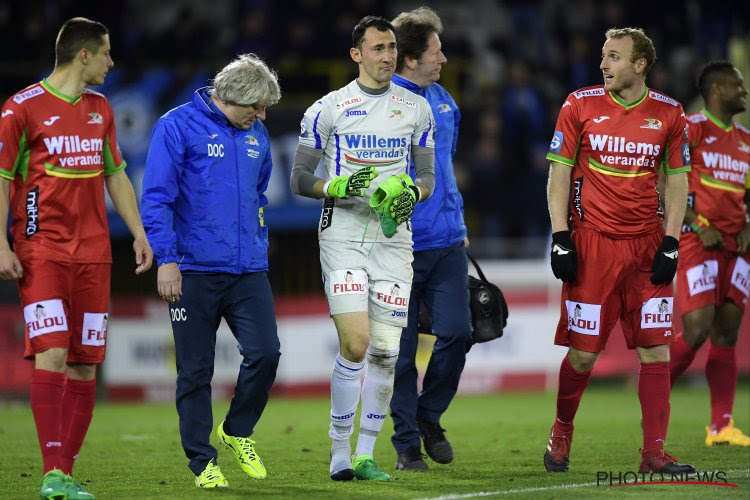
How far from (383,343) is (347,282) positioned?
474 mm

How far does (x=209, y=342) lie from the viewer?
7535mm

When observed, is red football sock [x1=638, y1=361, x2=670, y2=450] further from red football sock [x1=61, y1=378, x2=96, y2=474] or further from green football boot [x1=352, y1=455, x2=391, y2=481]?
red football sock [x1=61, y1=378, x2=96, y2=474]

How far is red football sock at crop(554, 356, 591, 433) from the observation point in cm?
803

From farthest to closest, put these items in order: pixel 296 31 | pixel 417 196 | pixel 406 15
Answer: pixel 296 31
pixel 406 15
pixel 417 196

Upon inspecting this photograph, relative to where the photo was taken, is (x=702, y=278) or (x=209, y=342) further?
(x=702, y=278)

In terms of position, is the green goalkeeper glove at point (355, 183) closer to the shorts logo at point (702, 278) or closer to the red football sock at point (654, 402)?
the red football sock at point (654, 402)

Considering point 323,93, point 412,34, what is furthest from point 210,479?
point 323,93

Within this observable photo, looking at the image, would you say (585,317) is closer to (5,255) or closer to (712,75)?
Answer: (712,75)

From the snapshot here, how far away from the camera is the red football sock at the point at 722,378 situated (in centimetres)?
990

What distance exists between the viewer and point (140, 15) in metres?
21.7

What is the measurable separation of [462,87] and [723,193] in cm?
958

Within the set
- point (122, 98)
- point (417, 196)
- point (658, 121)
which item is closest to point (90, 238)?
point (417, 196)

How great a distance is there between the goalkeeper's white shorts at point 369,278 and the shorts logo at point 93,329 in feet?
4.46

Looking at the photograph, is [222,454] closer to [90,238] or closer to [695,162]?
[90,238]
